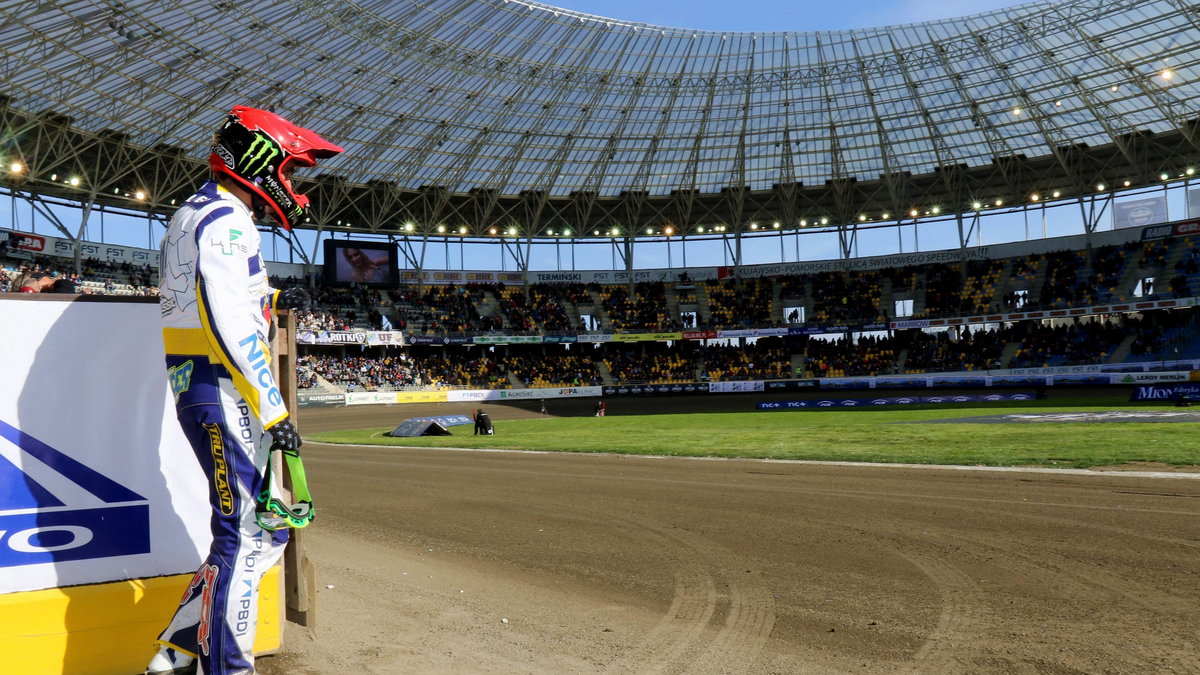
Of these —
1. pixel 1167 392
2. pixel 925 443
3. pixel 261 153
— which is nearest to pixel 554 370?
pixel 1167 392

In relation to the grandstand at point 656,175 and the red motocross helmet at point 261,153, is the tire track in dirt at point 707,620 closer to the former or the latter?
the red motocross helmet at point 261,153

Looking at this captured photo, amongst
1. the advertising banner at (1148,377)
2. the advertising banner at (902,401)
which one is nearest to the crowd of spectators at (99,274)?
the advertising banner at (902,401)

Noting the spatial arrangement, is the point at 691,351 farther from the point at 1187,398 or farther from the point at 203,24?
the point at 203,24

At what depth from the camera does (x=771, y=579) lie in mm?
5633

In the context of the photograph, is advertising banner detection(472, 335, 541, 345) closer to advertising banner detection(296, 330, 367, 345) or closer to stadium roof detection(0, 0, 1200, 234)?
advertising banner detection(296, 330, 367, 345)

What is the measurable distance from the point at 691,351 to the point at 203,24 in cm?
4267

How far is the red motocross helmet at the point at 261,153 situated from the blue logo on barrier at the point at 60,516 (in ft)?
5.48

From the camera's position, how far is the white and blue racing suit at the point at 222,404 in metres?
3.28

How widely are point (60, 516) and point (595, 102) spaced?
47.4 m

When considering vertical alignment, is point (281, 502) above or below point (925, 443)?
above

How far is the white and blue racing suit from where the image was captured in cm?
328

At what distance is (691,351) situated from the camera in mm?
62719

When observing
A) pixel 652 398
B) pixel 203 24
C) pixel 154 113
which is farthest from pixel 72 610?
pixel 652 398

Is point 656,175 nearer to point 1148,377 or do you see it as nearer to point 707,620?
point 1148,377
